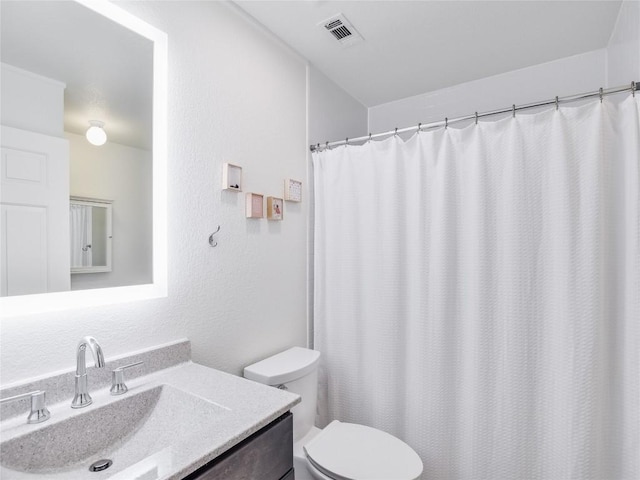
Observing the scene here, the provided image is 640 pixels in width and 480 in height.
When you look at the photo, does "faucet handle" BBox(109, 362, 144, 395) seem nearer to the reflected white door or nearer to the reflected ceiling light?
the reflected white door

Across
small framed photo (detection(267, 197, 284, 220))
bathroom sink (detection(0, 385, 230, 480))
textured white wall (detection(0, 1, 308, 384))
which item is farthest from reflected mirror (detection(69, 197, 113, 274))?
small framed photo (detection(267, 197, 284, 220))

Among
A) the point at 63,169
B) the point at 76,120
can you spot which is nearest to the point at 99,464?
the point at 63,169

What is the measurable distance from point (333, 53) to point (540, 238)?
1.44 meters

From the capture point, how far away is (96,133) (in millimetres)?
1113

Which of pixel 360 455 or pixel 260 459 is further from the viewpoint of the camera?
pixel 360 455

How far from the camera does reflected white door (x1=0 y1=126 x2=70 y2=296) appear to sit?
91cm

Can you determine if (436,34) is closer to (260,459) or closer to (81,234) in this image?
(81,234)

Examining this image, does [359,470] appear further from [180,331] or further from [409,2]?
[409,2]

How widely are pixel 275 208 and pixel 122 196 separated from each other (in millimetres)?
696

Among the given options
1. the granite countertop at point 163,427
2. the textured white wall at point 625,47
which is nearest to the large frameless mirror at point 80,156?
the granite countertop at point 163,427

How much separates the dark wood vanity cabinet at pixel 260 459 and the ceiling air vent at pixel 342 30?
5.57 feet

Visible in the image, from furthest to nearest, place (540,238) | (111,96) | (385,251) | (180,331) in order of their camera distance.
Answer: (385,251)
(540,238)
(180,331)
(111,96)

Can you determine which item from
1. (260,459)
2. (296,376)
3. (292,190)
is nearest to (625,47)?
(292,190)

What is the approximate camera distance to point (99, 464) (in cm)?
85
